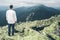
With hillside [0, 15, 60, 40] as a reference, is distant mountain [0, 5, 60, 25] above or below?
above

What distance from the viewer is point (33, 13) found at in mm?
13352

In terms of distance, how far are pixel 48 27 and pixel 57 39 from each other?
3.77ft

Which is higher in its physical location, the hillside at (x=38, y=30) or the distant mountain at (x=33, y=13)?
the distant mountain at (x=33, y=13)

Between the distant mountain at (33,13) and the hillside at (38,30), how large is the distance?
427 mm

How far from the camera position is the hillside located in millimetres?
10336

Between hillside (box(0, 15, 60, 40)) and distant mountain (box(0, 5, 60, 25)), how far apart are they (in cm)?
43

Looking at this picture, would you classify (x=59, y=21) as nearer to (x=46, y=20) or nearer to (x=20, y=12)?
(x=46, y=20)

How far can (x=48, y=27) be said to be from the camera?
11.6 meters

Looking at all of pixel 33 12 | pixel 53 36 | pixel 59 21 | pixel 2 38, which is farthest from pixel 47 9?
pixel 2 38

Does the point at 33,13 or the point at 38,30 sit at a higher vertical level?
the point at 33,13

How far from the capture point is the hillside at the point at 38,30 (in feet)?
33.9

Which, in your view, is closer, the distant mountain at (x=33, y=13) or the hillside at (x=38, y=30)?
the hillside at (x=38, y=30)

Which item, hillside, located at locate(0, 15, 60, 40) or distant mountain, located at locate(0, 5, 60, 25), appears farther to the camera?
distant mountain, located at locate(0, 5, 60, 25)

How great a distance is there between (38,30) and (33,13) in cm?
197
